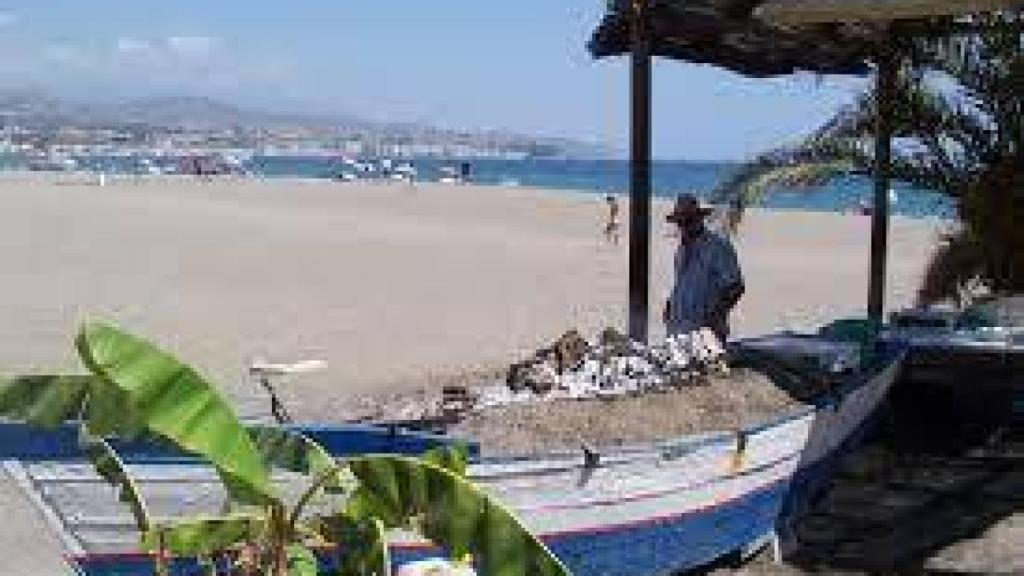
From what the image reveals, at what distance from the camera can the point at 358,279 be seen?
88.8ft

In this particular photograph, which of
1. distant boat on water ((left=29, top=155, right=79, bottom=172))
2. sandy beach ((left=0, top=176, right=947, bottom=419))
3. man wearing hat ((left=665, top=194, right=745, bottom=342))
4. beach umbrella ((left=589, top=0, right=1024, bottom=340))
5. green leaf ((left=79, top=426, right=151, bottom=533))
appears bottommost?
distant boat on water ((left=29, top=155, right=79, bottom=172))

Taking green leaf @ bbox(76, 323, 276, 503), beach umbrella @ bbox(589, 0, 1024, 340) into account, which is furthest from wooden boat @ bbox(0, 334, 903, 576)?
green leaf @ bbox(76, 323, 276, 503)

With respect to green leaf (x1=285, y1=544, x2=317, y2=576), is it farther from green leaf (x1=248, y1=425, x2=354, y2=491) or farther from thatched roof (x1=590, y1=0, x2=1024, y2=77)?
thatched roof (x1=590, y1=0, x2=1024, y2=77)

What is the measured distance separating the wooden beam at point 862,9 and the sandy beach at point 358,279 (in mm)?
5922

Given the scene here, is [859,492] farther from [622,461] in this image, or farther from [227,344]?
[227,344]

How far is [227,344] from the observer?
18375 mm

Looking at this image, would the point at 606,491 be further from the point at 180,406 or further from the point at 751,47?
the point at 751,47

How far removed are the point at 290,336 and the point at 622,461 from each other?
42.3 feet

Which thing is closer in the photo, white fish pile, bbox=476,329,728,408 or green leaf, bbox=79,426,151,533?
green leaf, bbox=79,426,151,533

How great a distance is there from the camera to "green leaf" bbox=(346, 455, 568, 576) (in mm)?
3170

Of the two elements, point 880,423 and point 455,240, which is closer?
point 880,423

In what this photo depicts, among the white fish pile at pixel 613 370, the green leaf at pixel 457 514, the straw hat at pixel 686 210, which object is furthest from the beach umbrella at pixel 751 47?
the green leaf at pixel 457 514

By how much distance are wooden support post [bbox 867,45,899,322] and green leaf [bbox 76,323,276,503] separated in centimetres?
942

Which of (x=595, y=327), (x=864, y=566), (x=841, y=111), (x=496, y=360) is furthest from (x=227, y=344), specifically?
(x=864, y=566)
